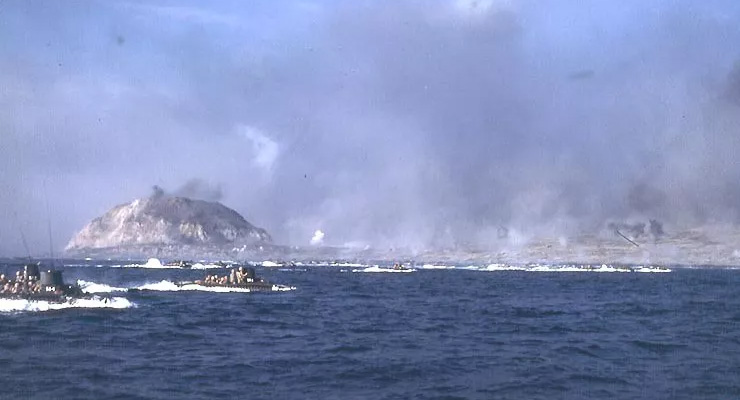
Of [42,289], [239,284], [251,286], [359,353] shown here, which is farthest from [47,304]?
[251,286]

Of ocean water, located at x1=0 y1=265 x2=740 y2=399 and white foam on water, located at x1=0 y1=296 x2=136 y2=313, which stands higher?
white foam on water, located at x1=0 y1=296 x2=136 y2=313

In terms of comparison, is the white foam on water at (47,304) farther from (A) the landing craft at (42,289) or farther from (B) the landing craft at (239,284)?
(B) the landing craft at (239,284)

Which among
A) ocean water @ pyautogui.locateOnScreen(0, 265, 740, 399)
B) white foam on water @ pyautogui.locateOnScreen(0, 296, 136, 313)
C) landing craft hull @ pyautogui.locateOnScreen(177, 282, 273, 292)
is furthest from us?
landing craft hull @ pyautogui.locateOnScreen(177, 282, 273, 292)

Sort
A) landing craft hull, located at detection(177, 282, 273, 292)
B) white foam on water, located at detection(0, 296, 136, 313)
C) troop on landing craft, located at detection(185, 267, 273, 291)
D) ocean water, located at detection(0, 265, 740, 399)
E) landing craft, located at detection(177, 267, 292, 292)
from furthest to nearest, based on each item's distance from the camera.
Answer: troop on landing craft, located at detection(185, 267, 273, 291), landing craft, located at detection(177, 267, 292, 292), landing craft hull, located at detection(177, 282, 273, 292), white foam on water, located at detection(0, 296, 136, 313), ocean water, located at detection(0, 265, 740, 399)

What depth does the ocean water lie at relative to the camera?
3641 centimetres

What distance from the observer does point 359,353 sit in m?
48.8

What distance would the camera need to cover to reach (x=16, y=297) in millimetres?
80438

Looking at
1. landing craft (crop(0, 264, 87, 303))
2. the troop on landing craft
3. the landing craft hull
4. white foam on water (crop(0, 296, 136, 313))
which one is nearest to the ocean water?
white foam on water (crop(0, 296, 136, 313))

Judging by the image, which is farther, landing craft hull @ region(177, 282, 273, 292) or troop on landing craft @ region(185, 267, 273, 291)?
troop on landing craft @ region(185, 267, 273, 291)

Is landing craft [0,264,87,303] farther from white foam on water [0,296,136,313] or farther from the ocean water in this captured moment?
the ocean water

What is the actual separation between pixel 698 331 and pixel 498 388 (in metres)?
36.1

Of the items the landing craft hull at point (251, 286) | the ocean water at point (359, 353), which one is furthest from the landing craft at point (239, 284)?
the ocean water at point (359, 353)

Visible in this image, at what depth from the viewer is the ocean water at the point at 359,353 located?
3641 centimetres

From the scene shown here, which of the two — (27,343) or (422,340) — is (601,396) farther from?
(27,343)
